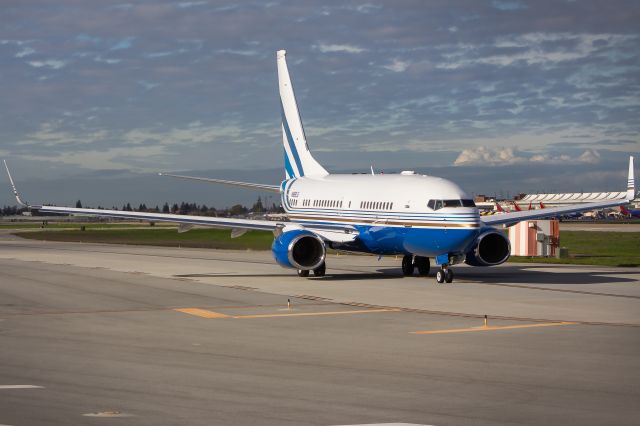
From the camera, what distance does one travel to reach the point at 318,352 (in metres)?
16.5

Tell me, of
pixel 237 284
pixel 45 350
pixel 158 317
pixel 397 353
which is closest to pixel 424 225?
pixel 237 284

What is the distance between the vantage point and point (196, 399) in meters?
12.1

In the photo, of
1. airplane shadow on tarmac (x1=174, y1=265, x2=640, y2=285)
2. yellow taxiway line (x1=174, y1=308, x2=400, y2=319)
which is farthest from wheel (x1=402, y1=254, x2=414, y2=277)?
yellow taxiway line (x1=174, y1=308, x2=400, y2=319)

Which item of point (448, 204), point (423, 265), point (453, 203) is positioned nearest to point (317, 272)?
point (423, 265)

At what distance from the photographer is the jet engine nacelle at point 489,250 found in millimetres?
33500

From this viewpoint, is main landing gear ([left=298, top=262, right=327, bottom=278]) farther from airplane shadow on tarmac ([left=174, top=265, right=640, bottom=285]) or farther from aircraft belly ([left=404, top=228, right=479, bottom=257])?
aircraft belly ([left=404, top=228, right=479, bottom=257])

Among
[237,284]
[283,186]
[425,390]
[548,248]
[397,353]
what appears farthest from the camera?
[548,248]

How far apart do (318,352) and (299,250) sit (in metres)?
18.0

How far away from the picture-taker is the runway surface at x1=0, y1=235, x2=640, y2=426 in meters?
11.4

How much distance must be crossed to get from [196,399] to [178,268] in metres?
29.3

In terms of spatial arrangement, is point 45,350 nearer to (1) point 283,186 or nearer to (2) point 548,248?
(1) point 283,186

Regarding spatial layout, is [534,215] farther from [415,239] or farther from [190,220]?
[190,220]

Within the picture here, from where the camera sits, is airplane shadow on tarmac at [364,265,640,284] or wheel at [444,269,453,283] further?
airplane shadow on tarmac at [364,265,640,284]

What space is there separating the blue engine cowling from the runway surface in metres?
1.13
